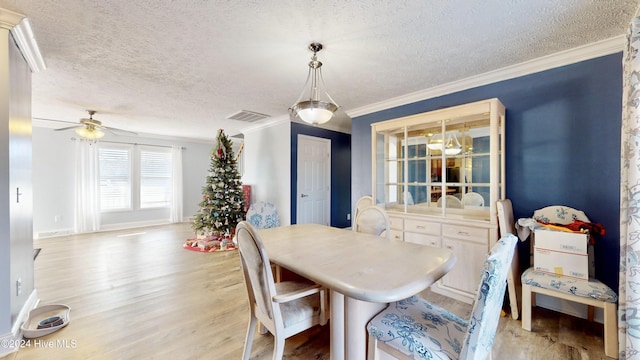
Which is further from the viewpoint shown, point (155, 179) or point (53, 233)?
point (155, 179)

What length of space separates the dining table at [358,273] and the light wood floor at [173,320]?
2.11ft

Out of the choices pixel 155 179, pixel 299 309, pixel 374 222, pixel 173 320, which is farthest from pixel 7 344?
pixel 155 179

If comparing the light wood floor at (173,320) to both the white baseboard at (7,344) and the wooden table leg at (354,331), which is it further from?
the wooden table leg at (354,331)

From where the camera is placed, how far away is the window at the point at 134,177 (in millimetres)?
5949

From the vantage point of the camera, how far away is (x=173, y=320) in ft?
7.22

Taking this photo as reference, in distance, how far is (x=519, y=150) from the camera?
2.57 m

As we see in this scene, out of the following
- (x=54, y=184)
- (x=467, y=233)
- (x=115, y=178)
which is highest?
(x=115, y=178)

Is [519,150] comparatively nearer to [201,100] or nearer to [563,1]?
[563,1]

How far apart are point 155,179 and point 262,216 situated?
215 inches

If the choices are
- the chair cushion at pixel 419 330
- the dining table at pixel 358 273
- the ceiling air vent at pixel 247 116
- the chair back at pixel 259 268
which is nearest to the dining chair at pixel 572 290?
the dining table at pixel 358 273

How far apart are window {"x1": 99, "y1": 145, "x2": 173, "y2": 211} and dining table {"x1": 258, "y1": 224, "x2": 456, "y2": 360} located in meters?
6.20

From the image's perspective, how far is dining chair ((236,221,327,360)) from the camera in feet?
4.41

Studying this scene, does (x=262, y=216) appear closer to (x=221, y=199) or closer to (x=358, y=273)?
(x=358, y=273)

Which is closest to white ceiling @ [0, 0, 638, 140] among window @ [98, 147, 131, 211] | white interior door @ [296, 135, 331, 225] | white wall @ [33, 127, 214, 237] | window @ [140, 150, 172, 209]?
white interior door @ [296, 135, 331, 225]
